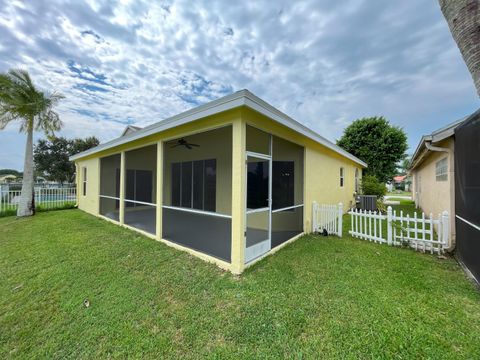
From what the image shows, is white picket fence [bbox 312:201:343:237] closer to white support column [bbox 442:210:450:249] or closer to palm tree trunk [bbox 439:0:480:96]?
white support column [bbox 442:210:450:249]

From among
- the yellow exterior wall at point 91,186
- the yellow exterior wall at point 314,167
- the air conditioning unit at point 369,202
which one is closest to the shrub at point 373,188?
the air conditioning unit at point 369,202

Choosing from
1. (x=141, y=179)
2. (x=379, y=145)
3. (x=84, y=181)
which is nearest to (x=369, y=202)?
(x=379, y=145)

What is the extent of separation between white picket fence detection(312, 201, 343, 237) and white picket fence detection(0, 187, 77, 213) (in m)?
13.7

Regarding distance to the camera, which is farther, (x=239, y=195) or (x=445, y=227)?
(x=445, y=227)

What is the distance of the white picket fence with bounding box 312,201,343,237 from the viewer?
6.09 meters

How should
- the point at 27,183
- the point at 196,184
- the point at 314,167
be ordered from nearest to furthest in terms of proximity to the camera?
the point at 314,167, the point at 196,184, the point at 27,183

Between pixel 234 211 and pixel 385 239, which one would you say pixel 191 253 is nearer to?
pixel 234 211

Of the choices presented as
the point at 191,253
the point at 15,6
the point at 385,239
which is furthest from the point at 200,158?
the point at 385,239

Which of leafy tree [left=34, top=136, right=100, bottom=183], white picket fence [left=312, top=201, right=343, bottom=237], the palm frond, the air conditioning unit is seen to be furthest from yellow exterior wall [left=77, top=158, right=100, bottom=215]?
leafy tree [left=34, top=136, right=100, bottom=183]

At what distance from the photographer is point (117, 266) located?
4023 mm

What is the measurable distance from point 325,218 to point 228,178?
379 centimetres

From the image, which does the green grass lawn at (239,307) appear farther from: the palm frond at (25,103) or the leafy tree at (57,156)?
the leafy tree at (57,156)

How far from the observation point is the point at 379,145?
1648cm

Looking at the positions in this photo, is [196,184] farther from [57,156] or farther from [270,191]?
[57,156]
